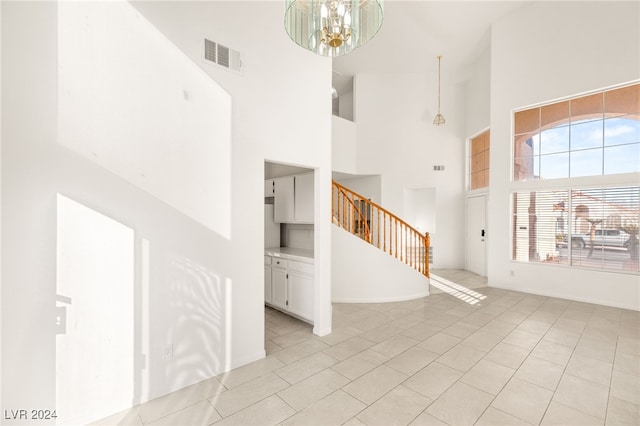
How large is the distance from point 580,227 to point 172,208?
6.93 meters

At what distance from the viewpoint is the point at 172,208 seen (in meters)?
2.50

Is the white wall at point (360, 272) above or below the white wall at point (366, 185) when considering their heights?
below

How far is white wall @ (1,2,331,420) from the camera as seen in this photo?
1865 millimetres

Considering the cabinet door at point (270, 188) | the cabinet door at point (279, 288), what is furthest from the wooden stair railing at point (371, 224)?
the cabinet door at point (279, 288)

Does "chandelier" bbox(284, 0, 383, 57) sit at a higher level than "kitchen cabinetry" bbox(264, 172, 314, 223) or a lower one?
higher

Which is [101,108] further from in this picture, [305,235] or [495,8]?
[495,8]

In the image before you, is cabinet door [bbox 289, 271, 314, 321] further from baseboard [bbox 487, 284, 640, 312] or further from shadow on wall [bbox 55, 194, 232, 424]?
baseboard [bbox 487, 284, 640, 312]

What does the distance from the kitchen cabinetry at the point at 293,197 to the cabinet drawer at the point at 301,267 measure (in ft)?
2.27

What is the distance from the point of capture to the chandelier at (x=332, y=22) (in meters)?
1.92

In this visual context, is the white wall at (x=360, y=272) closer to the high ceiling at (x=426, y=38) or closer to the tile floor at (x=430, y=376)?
the tile floor at (x=430, y=376)

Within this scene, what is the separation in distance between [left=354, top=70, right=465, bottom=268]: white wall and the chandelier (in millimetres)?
6124

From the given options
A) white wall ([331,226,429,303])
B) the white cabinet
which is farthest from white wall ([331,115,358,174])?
the white cabinet

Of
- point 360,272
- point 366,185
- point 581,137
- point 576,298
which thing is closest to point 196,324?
point 360,272

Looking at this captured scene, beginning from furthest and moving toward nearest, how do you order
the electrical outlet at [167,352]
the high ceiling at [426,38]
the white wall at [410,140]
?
the white wall at [410,140] < the high ceiling at [426,38] < the electrical outlet at [167,352]
